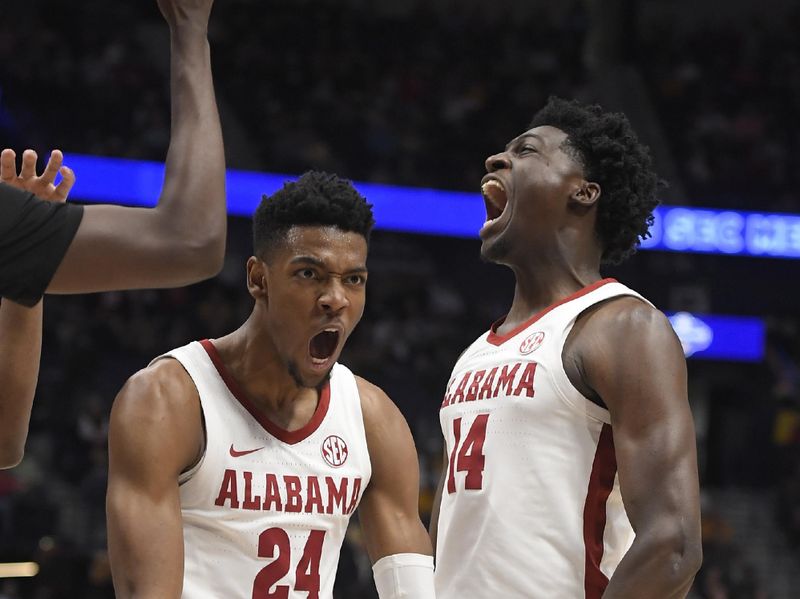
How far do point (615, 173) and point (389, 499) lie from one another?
121 centimetres

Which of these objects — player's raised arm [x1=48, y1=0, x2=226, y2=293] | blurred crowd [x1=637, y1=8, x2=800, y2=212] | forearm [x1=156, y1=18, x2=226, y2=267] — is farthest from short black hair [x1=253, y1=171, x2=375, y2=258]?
blurred crowd [x1=637, y1=8, x2=800, y2=212]

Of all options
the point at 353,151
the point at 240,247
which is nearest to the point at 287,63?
the point at 353,151

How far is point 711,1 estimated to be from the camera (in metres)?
21.8

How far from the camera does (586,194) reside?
373 cm

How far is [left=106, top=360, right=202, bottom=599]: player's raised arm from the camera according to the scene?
3.28 m

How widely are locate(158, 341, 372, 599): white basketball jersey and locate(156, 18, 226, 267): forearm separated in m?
1.61

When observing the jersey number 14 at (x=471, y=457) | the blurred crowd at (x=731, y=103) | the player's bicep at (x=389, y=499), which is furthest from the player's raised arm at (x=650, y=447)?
the blurred crowd at (x=731, y=103)

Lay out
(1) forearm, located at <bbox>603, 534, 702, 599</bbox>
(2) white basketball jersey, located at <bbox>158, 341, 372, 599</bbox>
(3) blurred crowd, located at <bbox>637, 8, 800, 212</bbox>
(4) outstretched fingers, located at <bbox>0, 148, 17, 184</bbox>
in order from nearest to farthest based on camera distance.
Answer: (1) forearm, located at <bbox>603, 534, 702, 599</bbox> → (4) outstretched fingers, located at <bbox>0, 148, 17, 184</bbox> → (2) white basketball jersey, located at <bbox>158, 341, 372, 599</bbox> → (3) blurred crowd, located at <bbox>637, 8, 800, 212</bbox>

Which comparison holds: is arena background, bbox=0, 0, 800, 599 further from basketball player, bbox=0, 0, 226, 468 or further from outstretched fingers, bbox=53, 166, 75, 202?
basketball player, bbox=0, 0, 226, 468

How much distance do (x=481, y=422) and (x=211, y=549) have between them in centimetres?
84

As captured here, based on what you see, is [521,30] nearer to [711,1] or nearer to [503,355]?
[711,1]

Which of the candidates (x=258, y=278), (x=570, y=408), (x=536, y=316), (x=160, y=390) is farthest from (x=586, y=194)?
(x=160, y=390)

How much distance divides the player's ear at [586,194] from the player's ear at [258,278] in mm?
953

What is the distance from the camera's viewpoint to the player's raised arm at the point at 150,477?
3275 millimetres
